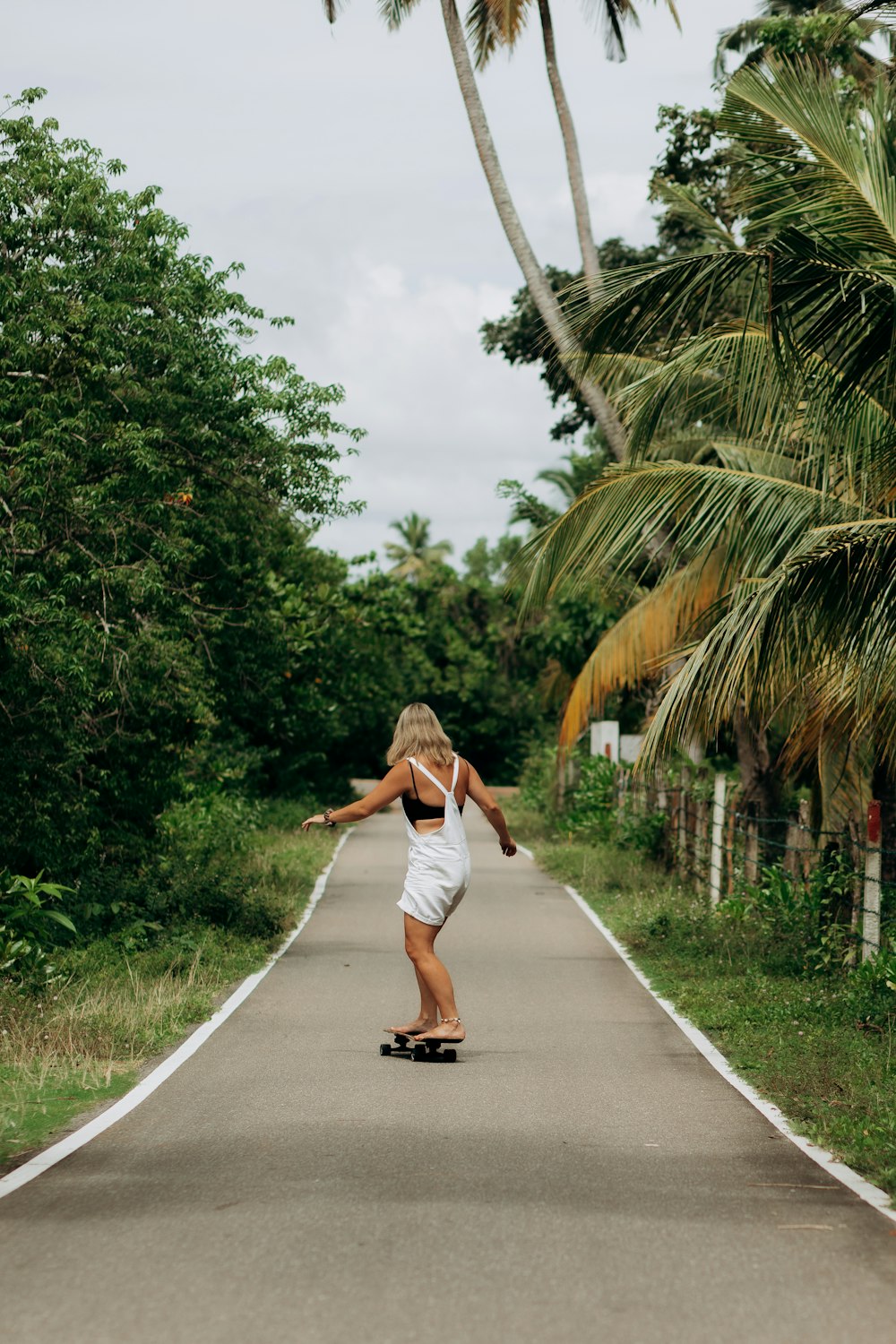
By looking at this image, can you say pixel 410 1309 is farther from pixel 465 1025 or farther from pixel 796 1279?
pixel 465 1025

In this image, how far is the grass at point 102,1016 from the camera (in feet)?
26.6

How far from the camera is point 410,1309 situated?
4.70 m

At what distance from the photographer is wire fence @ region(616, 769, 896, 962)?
1155cm

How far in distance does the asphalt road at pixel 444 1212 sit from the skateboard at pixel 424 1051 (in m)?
0.09

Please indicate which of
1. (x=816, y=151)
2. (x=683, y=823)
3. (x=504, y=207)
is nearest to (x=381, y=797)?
(x=816, y=151)

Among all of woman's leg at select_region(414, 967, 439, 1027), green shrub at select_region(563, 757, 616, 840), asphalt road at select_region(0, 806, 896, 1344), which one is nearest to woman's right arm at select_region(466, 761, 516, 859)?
woman's leg at select_region(414, 967, 439, 1027)

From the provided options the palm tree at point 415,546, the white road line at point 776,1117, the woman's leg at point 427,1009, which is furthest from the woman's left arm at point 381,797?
the palm tree at point 415,546

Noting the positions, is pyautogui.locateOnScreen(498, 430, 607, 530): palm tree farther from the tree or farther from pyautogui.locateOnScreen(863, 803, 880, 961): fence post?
pyautogui.locateOnScreen(863, 803, 880, 961): fence post

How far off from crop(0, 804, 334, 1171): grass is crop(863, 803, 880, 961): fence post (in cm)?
475

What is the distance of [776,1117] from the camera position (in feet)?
25.8

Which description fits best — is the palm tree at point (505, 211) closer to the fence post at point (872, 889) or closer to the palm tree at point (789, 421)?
the palm tree at point (789, 421)

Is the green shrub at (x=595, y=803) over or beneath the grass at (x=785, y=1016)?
over

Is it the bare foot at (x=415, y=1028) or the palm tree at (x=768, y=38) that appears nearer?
the bare foot at (x=415, y=1028)

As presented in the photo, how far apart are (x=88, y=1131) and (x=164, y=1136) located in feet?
1.32
